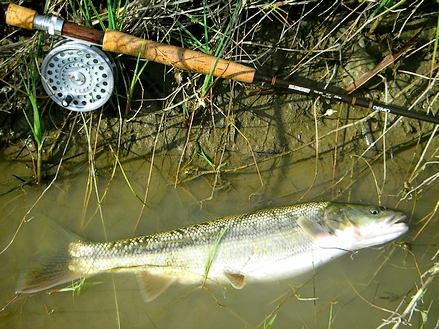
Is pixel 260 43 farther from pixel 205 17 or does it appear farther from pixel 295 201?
pixel 295 201

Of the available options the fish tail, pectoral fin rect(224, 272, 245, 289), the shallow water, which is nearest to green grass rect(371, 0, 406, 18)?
the shallow water

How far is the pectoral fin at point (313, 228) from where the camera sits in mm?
3305

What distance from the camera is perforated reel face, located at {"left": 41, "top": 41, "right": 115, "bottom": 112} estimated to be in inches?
126

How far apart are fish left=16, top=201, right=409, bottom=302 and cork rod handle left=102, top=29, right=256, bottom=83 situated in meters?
1.16

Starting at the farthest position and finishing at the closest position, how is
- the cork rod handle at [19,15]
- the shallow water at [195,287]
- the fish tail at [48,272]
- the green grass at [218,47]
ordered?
the shallow water at [195,287] → the fish tail at [48,272] → the green grass at [218,47] → the cork rod handle at [19,15]

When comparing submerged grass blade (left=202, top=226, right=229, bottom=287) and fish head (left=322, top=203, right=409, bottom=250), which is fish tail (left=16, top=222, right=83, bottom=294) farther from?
fish head (left=322, top=203, right=409, bottom=250)

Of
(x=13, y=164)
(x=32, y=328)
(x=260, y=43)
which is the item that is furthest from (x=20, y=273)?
(x=260, y=43)

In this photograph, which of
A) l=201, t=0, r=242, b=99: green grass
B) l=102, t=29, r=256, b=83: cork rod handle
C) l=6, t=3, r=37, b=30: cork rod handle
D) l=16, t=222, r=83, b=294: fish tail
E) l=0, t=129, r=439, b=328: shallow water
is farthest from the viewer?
l=0, t=129, r=439, b=328: shallow water

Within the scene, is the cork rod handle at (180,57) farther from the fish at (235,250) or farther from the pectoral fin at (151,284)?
the pectoral fin at (151,284)

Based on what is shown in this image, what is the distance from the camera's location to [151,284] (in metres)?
3.39

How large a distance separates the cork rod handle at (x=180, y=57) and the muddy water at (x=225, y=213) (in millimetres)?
718

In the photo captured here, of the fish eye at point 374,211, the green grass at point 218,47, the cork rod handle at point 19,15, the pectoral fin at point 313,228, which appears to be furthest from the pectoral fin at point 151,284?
the cork rod handle at point 19,15

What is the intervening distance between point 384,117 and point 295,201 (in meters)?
1.10

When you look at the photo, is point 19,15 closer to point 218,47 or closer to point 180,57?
point 180,57
